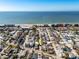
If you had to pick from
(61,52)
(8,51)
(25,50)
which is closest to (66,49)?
(61,52)

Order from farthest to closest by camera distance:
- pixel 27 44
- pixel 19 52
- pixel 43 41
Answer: pixel 43 41 → pixel 27 44 → pixel 19 52

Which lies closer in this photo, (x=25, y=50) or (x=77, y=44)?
(x=25, y=50)

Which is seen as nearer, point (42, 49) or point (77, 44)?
point (42, 49)

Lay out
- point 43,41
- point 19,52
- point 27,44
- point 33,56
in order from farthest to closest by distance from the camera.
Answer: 1. point 43,41
2. point 27,44
3. point 19,52
4. point 33,56

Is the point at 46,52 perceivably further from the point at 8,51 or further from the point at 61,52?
the point at 8,51

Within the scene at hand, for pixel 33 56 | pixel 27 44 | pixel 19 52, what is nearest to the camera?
pixel 33 56

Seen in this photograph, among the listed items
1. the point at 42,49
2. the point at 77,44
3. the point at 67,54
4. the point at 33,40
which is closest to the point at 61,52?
the point at 67,54

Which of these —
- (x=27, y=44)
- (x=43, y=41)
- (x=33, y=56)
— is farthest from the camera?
(x=43, y=41)

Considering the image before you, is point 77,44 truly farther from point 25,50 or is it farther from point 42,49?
point 25,50
